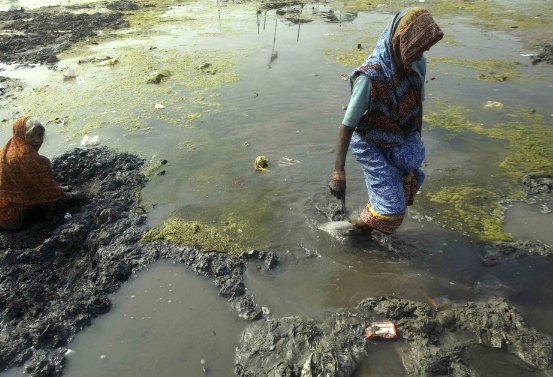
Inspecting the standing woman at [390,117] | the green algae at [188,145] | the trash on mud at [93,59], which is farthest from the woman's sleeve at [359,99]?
the trash on mud at [93,59]

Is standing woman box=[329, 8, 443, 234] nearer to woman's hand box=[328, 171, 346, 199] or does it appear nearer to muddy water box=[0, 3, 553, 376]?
woman's hand box=[328, 171, 346, 199]

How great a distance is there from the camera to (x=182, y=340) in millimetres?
2541

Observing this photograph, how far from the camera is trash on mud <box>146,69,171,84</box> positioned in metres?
6.84

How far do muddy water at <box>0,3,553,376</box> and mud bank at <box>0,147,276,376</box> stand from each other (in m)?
0.12

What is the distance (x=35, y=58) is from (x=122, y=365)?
27.7 feet

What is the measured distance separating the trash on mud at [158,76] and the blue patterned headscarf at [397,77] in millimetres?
5168

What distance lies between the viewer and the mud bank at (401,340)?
2.23 metres

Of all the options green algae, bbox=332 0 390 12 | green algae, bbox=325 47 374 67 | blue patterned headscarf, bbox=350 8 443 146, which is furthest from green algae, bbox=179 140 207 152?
green algae, bbox=332 0 390 12

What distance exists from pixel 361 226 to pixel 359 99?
3.86 feet

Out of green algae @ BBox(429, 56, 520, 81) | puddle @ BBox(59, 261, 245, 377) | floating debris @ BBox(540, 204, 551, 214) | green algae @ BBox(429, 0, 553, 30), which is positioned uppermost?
green algae @ BBox(429, 0, 553, 30)

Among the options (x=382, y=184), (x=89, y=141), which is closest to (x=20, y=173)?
(x=89, y=141)

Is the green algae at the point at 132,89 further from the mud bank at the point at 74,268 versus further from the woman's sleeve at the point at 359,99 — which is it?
the woman's sleeve at the point at 359,99

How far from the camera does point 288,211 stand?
372 centimetres

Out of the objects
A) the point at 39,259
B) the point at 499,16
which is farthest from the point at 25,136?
the point at 499,16
